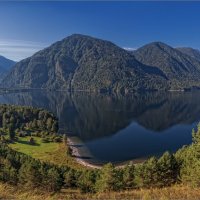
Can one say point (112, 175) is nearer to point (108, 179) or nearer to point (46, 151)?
point (108, 179)

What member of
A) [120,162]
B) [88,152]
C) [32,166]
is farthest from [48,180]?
[88,152]

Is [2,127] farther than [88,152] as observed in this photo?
Yes

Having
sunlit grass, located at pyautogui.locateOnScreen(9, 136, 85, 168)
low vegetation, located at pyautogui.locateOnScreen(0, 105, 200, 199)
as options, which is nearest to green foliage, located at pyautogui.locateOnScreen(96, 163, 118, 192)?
low vegetation, located at pyautogui.locateOnScreen(0, 105, 200, 199)

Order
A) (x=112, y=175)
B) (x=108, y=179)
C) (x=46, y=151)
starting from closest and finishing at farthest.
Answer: (x=108, y=179) < (x=112, y=175) < (x=46, y=151)

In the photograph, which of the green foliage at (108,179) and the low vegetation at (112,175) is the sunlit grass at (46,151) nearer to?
the low vegetation at (112,175)

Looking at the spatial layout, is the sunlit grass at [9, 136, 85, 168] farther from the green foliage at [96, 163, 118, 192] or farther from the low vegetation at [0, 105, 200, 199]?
the green foliage at [96, 163, 118, 192]

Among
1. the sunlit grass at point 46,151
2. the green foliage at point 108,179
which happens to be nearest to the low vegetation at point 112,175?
the green foliage at point 108,179

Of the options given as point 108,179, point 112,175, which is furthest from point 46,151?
point 108,179

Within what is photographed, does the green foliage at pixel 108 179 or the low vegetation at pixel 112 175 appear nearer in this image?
the low vegetation at pixel 112 175

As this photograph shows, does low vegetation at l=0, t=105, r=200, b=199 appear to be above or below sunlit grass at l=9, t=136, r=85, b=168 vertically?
above

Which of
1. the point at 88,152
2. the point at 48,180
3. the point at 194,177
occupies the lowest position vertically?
the point at 88,152

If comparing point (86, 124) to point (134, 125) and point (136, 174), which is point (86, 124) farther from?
point (136, 174)
